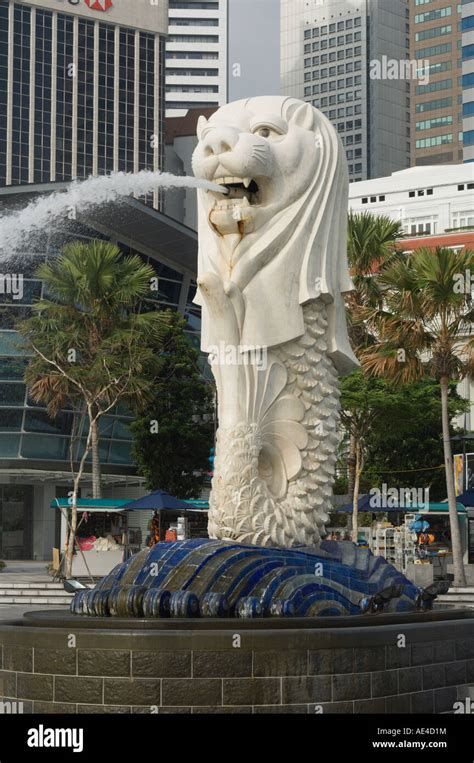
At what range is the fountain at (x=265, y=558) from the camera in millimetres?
9438

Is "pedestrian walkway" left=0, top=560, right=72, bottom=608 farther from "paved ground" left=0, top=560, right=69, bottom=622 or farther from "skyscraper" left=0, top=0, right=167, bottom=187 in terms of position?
"skyscraper" left=0, top=0, right=167, bottom=187

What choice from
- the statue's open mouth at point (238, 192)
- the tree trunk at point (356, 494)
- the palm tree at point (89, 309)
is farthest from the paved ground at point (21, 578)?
the statue's open mouth at point (238, 192)

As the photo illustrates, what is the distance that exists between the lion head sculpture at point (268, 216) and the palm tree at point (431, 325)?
43.3 feet

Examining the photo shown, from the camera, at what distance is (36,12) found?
3460 inches

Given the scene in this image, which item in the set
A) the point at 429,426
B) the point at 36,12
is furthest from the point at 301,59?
the point at 429,426

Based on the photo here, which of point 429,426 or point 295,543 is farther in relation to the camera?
point 429,426

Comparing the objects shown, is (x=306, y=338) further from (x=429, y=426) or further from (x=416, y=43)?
(x=416, y=43)

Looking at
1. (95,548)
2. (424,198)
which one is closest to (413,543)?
(95,548)

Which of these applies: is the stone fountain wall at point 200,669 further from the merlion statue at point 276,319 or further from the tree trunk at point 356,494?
the tree trunk at point 356,494

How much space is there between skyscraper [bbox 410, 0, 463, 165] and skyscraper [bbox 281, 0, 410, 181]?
10.5 meters

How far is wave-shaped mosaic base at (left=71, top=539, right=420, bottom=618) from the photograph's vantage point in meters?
10.6

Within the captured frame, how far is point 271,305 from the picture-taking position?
522 inches

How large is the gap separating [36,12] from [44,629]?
84.1 m

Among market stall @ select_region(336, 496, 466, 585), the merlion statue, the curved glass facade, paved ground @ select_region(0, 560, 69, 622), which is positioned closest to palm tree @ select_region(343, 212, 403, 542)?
market stall @ select_region(336, 496, 466, 585)
